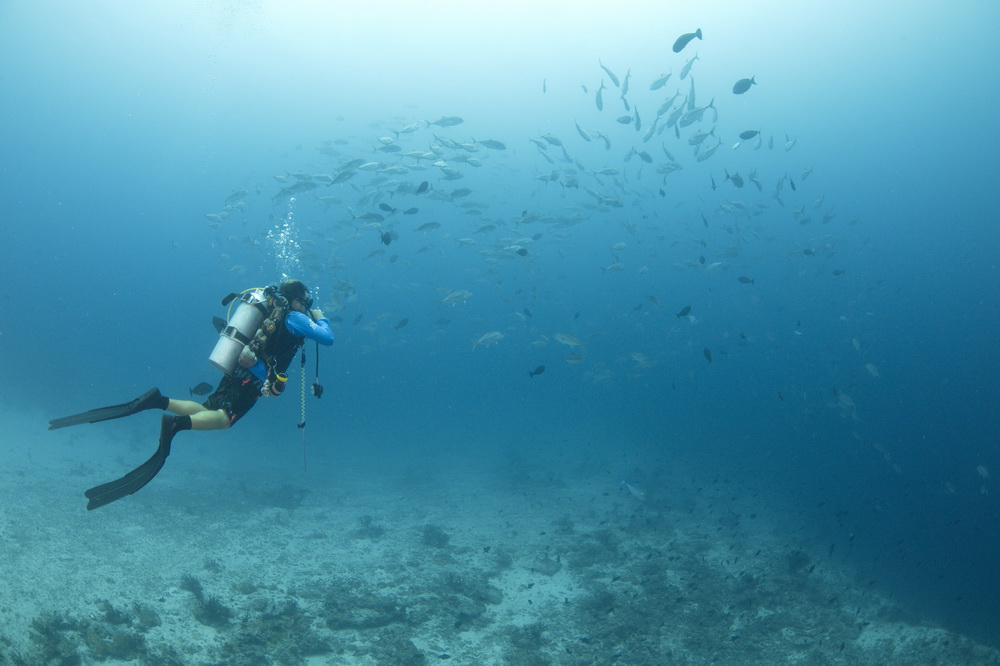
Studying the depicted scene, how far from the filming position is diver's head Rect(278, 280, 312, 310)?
18.3 feet

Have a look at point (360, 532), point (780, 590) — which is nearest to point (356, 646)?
point (360, 532)

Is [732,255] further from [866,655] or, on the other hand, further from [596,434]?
[596,434]

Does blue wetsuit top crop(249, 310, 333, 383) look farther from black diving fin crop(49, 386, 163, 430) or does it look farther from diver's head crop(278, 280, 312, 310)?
black diving fin crop(49, 386, 163, 430)

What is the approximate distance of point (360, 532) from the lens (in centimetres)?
1250

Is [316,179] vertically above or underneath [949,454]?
above

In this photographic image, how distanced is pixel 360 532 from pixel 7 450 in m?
14.4

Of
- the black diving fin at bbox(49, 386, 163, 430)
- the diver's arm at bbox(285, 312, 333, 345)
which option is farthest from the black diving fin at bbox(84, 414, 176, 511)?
the diver's arm at bbox(285, 312, 333, 345)

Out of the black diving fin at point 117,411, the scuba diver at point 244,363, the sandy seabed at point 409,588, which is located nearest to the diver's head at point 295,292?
the scuba diver at point 244,363

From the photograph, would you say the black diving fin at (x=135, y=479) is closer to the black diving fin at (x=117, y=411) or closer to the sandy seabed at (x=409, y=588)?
the black diving fin at (x=117, y=411)

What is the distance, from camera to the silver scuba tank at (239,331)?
521cm

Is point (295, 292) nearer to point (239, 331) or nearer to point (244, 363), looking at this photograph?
point (239, 331)

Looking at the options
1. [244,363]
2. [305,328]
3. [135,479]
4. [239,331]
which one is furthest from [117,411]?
[305,328]

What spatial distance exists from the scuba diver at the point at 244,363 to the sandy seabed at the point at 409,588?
3507 mm

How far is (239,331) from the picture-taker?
5.28 metres
